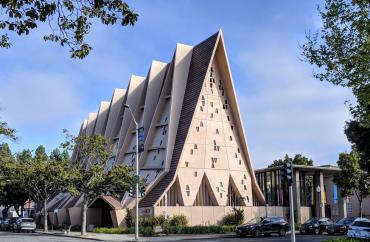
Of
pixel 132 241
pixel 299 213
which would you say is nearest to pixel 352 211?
pixel 299 213

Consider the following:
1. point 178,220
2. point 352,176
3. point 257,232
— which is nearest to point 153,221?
point 178,220

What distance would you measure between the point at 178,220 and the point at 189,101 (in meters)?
14.9

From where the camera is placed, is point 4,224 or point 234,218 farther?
point 4,224

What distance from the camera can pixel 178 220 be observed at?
45875 mm

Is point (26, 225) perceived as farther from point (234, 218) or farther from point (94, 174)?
point (234, 218)

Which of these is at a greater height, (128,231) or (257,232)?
(257,232)

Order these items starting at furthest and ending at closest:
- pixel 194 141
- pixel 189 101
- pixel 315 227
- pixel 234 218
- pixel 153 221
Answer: pixel 189 101
pixel 194 141
pixel 234 218
pixel 153 221
pixel 315 227

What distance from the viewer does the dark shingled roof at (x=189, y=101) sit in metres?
49.8

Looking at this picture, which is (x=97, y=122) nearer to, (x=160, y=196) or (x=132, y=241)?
(x=160, y=196)

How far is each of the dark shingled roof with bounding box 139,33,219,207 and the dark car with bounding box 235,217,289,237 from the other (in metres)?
12.1

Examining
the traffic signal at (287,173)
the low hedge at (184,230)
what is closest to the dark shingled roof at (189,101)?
the low hedge at (184,230)

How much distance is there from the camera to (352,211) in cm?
8356

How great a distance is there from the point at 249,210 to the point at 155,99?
18865 millimetres

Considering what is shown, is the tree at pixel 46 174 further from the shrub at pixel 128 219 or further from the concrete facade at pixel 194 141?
the shrub at pixel 128 219
